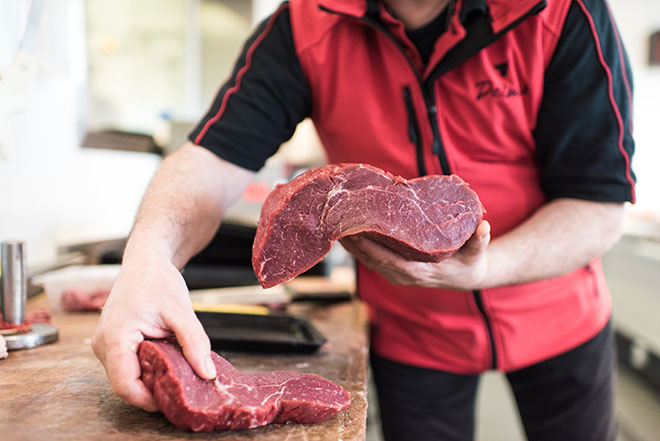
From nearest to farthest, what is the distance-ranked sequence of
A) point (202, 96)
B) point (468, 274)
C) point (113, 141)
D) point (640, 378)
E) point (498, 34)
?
point (468, 274) → point (498, 34) → point (113, 141) → point (640, 378) → point (202, 96)

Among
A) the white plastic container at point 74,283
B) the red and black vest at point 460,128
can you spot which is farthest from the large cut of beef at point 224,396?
the white plastic container at point 74,283

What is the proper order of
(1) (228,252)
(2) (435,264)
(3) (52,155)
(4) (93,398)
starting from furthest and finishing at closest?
(1) (228,252)
(3) (52,155)
(2) (435,264)
(4) (93,398)

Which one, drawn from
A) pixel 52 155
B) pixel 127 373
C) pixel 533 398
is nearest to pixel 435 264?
pixel 127 373

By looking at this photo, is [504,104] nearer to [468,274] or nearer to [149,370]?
[468,274]

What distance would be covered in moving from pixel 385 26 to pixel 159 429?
3.51 ft

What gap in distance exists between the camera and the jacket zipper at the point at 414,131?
1409 mm

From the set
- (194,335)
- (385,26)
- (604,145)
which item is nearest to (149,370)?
(194,335)

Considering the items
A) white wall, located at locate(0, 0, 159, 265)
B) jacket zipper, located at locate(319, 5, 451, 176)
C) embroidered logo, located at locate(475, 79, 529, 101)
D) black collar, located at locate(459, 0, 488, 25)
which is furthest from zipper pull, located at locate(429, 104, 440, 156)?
white wall, located at locate(0, 0, 159, 265)

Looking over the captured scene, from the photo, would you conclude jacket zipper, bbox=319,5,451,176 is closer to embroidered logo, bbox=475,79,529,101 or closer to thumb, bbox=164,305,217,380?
embroidered logo, bbox=475,79,529,101

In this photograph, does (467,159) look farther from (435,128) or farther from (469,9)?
(469,9)

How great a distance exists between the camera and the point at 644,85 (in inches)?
225

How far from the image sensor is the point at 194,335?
0.89 metres

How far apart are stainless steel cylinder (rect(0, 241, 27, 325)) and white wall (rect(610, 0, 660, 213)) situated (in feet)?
19.2

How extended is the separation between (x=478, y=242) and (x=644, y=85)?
18.8 feet
